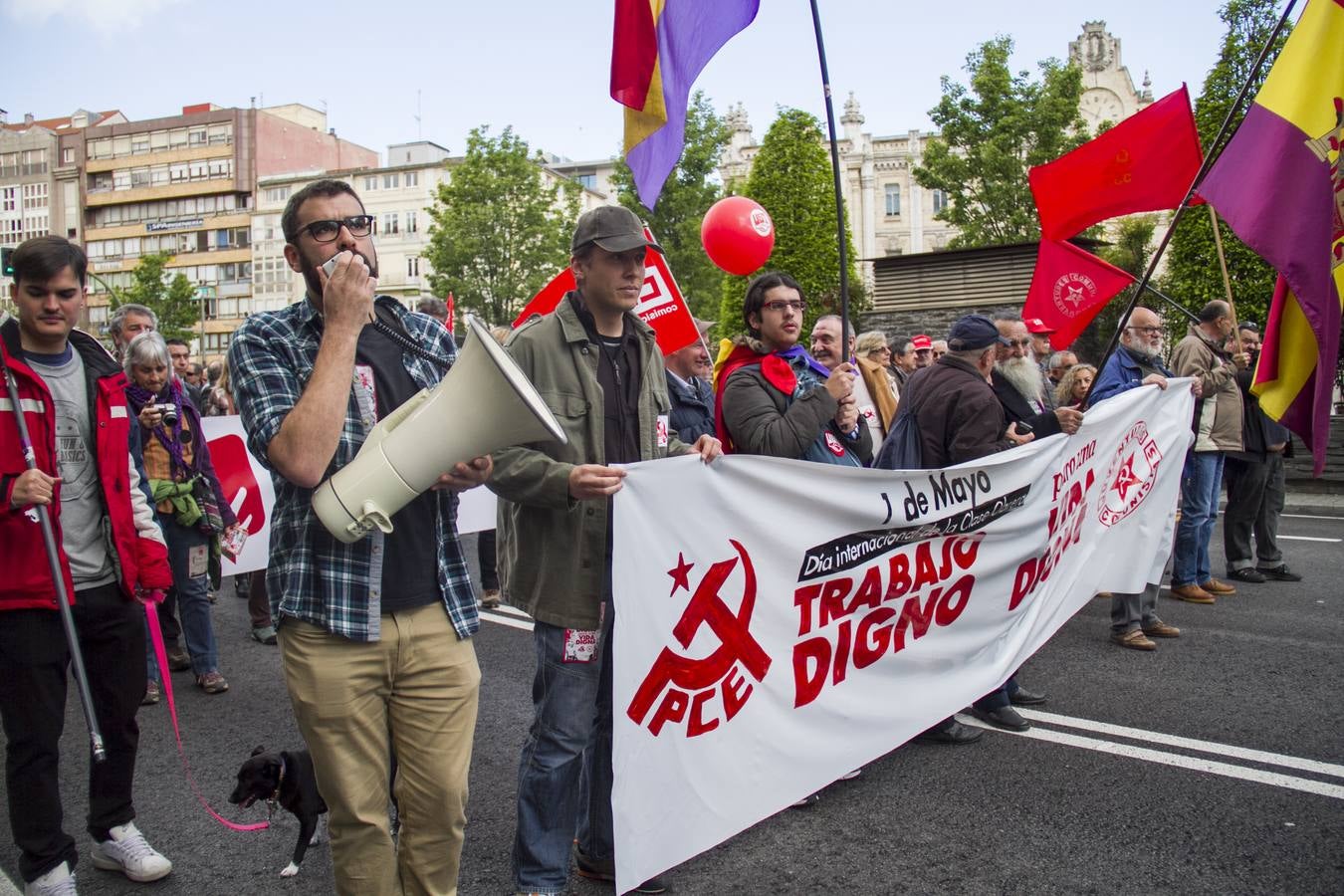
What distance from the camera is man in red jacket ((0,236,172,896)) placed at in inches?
116

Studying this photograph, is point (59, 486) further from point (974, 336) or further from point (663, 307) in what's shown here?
point (663, 307)

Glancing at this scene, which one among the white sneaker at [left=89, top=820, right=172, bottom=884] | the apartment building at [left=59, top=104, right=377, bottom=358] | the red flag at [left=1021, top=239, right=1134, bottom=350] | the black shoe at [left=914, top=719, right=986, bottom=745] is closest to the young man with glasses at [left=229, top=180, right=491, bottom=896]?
the white sneaker at [left=89, top=820, right=172, bottom=884]

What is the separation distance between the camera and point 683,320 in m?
6.43

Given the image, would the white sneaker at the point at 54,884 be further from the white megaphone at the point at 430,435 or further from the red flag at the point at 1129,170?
the red flag at the point at 1129,170

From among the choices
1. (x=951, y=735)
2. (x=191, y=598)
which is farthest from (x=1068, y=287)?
(x=191, y=598)

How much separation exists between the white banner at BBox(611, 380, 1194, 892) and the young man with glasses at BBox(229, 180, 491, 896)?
610 millimetres

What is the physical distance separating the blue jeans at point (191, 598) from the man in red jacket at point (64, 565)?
2.21 metres

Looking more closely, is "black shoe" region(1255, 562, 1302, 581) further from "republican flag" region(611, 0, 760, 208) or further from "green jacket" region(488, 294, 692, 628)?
"green jacket" region(488, 294, 692, 628)

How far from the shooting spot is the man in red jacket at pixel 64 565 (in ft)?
9.71

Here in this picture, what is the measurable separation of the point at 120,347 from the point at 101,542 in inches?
143

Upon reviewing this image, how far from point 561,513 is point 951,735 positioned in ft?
7.82

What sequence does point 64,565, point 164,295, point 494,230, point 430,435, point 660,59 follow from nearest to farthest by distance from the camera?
point 430,435, point 64,565, point 660,59, point 494,230, point 164,295

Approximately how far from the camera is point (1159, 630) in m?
6.11

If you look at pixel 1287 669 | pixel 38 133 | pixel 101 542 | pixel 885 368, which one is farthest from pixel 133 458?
pixel 38 133
